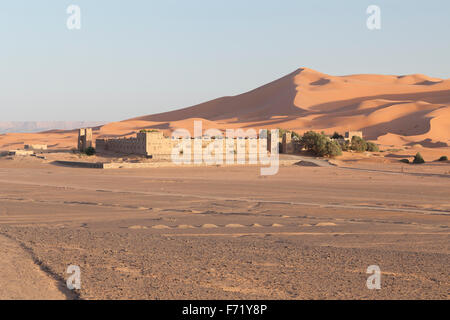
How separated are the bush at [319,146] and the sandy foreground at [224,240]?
48.7ft

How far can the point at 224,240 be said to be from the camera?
934cm

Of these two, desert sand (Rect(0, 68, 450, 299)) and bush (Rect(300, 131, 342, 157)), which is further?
bush (Rect(300, 131, 342, 157))

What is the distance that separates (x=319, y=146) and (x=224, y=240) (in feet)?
86.7

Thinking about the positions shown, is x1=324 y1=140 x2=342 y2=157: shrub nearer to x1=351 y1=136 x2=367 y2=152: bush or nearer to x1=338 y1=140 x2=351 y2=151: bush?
x1=338 y1=140 x2=351 y2=151: bush

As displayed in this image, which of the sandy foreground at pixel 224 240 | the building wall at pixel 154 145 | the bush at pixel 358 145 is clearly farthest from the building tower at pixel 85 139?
the bush at pixel 358 145

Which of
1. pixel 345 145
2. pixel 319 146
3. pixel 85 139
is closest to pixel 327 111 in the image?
pixel 345 145

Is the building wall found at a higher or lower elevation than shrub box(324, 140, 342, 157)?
higher

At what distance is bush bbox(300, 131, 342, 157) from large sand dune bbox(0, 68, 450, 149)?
16.1 meters

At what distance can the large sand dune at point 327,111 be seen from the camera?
2413 inches

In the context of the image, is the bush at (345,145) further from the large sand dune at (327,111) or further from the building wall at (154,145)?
the large sand dune at (327,111)

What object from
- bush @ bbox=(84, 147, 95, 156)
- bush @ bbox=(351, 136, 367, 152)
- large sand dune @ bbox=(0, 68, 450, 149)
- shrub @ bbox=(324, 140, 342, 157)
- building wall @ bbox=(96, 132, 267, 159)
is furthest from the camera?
large sand dune @ bbox=(0, 68, 450, 149)

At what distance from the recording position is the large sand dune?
2413 inches

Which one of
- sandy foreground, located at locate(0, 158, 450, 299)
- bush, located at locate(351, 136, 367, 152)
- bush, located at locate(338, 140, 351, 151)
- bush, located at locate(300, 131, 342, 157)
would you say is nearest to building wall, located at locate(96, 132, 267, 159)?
bush, located at locate(300, 131, 342, 157)

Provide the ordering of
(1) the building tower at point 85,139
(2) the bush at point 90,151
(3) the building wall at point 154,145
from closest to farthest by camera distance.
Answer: (3) the building wall at point 154,145, (2) the bush at point 90,151, (1) the building tower at point 85,139
